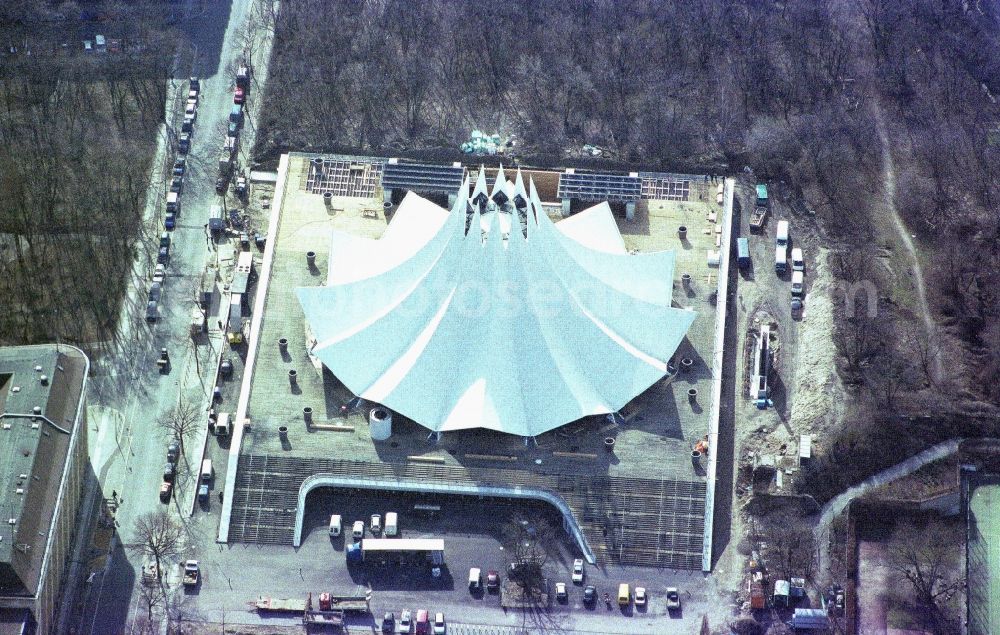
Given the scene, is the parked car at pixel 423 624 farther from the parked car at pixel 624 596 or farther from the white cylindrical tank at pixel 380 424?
the white cylindrical tank at pixel 380 424

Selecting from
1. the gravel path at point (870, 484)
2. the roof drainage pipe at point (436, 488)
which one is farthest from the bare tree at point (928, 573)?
the roof drainage pipe at point (436, 488)

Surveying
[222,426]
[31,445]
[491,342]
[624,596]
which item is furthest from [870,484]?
[31,445]

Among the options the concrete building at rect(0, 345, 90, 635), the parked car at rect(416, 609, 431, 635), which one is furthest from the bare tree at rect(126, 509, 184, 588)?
the parked car at rect(416, 609, 431, 635)

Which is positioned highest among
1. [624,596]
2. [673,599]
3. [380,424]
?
[380,424]

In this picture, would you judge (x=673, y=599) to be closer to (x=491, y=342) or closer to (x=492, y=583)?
(x=492, y=583)

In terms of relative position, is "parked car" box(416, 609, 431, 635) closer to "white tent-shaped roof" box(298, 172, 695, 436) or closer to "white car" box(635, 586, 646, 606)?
"white tent-shaped roof" box(298, 172, 695, 436)

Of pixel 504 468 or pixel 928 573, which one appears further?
pixel 504 468

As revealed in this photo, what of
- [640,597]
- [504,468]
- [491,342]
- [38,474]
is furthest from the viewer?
[491,342]
